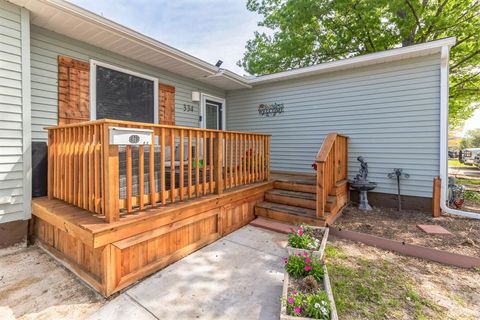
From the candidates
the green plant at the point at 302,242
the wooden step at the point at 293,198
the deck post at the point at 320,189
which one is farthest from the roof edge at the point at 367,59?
the green plant at the point at 302,242

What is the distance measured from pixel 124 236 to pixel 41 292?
2.93ft

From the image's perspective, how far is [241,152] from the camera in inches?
159

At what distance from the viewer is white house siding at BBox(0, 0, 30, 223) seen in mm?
2832

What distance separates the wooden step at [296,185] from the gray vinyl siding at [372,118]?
142 cm

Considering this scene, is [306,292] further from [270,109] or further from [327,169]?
[270,109]

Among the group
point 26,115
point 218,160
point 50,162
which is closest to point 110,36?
point 26,115

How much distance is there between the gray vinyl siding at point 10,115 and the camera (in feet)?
9.29

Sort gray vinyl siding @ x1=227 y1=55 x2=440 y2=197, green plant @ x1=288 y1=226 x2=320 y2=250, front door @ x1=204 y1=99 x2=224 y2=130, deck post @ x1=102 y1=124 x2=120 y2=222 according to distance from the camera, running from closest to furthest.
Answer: deck post @ x1=102 y1=124 x2=120 y2=222 → green plant @ x1=288 y1=226 x2=320 y2=250 → gray vinyl siding @ x1=227 y1=55 x2=440 y2=197 → front door @ x1=204 y1=99 x2=224 y2=130

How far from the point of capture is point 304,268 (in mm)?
2211

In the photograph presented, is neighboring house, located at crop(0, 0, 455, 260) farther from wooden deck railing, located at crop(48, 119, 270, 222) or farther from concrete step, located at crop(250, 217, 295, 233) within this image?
concrete step, located at crop(250, 217, 295, 233)

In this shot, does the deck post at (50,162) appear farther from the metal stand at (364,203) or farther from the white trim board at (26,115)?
the metal stand at (364,203)

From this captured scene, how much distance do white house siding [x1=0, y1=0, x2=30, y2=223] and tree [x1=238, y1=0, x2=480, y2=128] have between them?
8.37 meters

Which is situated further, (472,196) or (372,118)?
(472,196)

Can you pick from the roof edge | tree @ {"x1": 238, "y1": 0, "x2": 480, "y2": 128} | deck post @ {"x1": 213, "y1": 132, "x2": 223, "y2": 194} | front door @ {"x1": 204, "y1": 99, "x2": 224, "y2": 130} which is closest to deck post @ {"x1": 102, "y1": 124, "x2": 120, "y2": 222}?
deck post @ {"x1": 213, "y1": 132, "x2": 223, "y2": 194}
